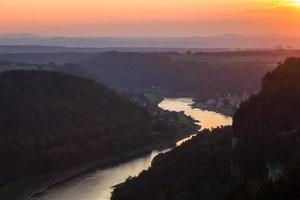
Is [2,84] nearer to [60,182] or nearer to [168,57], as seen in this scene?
[60,182]

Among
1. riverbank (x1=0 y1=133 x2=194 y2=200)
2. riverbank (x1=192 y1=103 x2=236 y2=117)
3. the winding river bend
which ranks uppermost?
riverbank (x1=192 y1=103 x2=236 y2=117)

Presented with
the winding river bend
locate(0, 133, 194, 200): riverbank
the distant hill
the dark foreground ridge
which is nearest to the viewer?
the dark foreground ridge

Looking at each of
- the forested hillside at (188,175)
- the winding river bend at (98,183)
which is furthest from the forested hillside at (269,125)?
the winding river bend at (98,183)

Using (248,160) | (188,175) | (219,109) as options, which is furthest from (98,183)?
(219,109)

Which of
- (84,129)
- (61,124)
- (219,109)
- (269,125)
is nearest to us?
(269,125)

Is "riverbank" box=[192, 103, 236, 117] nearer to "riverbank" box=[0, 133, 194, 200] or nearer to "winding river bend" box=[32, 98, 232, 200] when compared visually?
"riverbank" box=[0, 133, 194, 200]

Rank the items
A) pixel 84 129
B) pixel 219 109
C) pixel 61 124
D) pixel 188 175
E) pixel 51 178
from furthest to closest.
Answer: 1. pixel 219 109
2. pixel 61 124
3. pixel 84 129
4. pixel 51 178
5. pixel 188 175

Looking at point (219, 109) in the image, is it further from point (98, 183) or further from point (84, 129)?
point (98, 183)

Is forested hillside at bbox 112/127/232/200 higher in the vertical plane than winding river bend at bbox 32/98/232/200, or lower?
higher

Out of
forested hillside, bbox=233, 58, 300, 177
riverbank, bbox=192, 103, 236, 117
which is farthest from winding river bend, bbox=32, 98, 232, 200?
riverbank, bbox=192, 103, 236, 117
